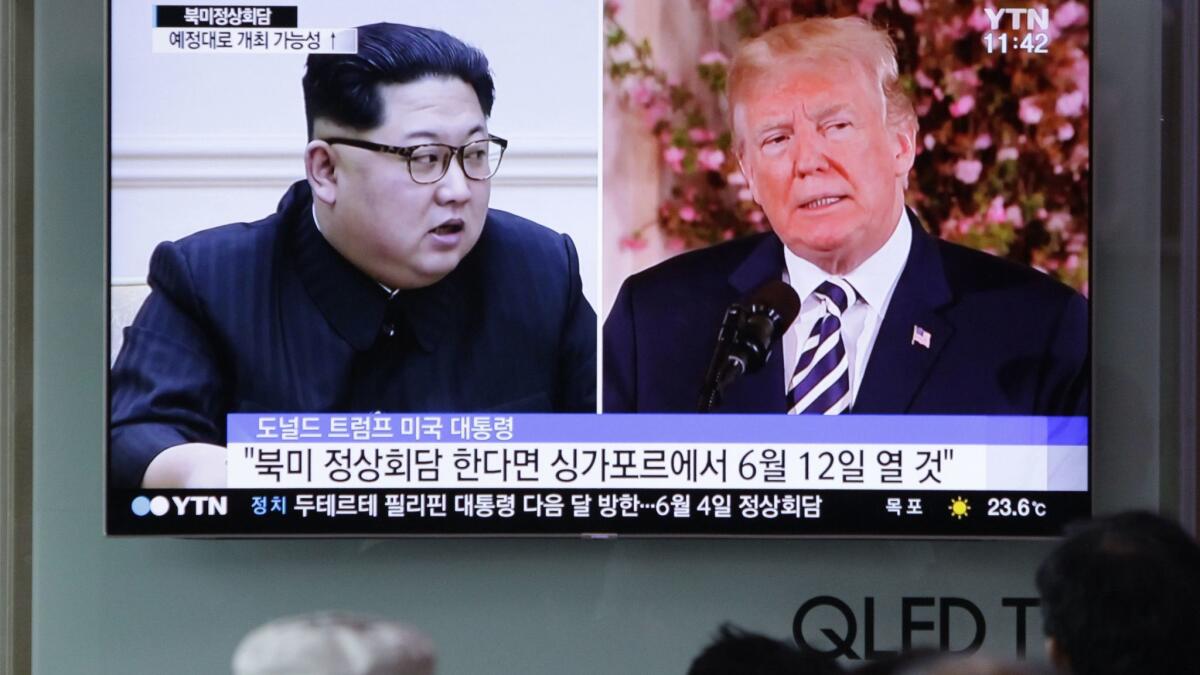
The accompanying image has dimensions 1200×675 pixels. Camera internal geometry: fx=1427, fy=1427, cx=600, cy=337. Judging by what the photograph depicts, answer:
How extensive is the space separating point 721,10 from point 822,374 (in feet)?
2.78

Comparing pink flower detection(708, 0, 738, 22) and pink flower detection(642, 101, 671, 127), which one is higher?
pink flower detection(708, 0, 738, 22)

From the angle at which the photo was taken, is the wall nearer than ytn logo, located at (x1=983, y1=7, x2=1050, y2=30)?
No

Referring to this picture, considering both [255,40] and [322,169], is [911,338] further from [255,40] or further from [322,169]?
[255,40]

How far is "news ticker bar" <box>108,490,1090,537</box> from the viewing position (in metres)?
3.16

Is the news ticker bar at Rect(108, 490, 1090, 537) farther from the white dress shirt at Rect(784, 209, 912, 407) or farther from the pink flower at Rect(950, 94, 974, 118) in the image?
the pink flower at Rect(950, 94, 974, 118)

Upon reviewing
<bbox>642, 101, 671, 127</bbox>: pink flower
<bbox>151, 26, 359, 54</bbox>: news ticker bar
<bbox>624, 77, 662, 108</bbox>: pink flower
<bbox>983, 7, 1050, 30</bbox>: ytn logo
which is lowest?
<bbox>642, 101, 671, 127</bbox>: pink flower

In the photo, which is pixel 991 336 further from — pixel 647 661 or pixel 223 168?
pixel 223 168

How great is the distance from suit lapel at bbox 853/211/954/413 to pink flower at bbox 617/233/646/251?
0.57 m

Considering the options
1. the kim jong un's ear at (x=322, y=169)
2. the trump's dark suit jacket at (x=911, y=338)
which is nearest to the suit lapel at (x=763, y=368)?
the trump's dark suit jacket at (x=911, y=338)

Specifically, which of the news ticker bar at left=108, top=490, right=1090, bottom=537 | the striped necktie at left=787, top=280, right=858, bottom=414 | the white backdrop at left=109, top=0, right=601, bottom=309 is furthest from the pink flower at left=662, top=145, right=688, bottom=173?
the news ticker bar at left=108, top=490, right=1090, bottom=537

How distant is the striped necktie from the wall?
362 millimetres

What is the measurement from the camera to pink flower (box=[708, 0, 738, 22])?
3201 millimetres

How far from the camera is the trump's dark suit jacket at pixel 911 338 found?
10.4ft

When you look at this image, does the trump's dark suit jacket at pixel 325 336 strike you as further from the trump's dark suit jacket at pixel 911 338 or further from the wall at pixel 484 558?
the wall at pixel 484 558
